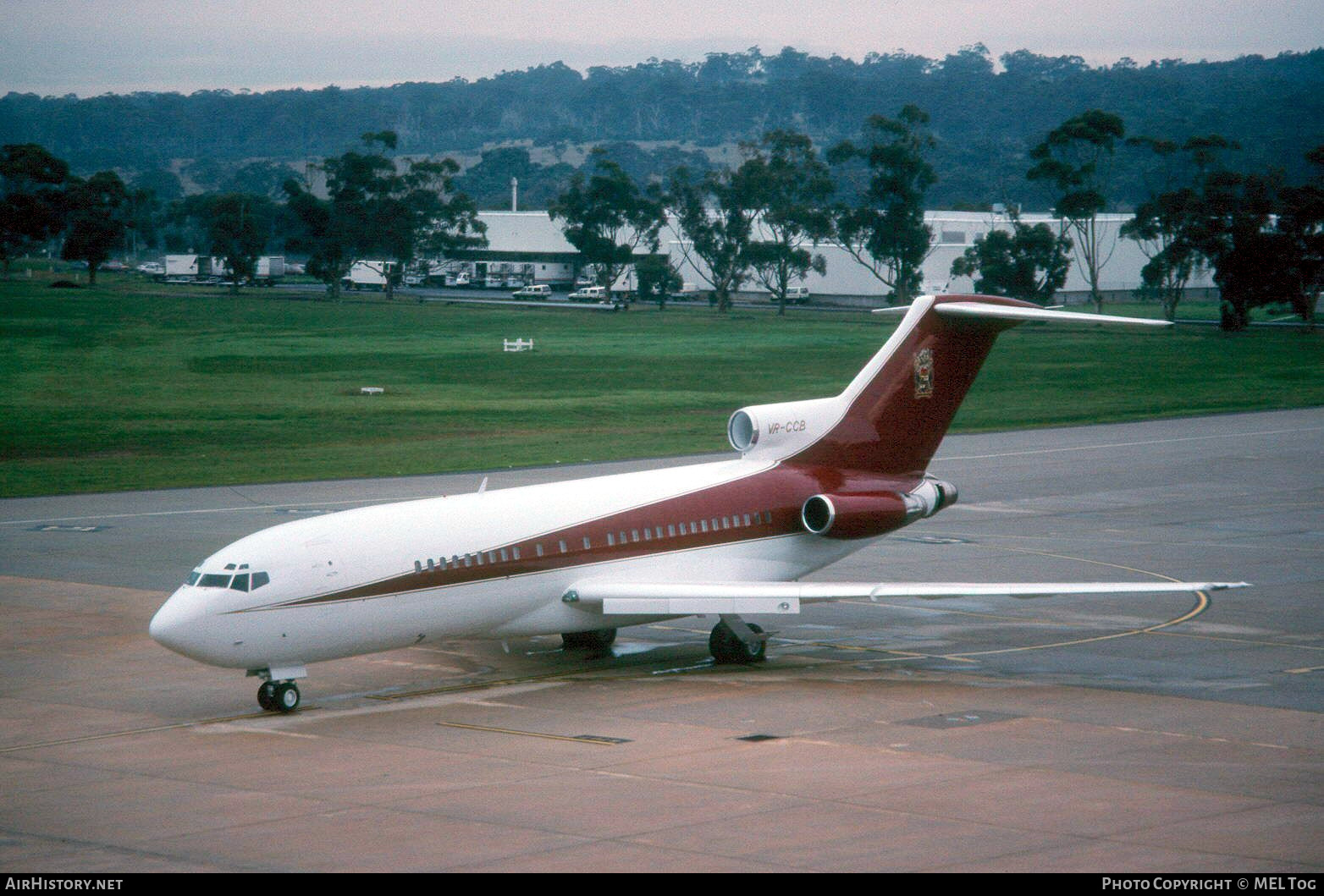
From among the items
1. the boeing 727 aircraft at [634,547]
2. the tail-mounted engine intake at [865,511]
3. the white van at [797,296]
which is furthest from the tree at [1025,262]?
the tail-mounted engine intake at [865,511]

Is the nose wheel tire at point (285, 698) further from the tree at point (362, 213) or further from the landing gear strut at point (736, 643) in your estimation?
the tree at point (362, 213)

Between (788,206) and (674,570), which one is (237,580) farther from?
(788,206)

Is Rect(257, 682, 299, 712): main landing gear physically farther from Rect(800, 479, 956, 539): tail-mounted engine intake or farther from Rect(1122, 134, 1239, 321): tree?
Rect(1122, 134, 1239, 321): tree

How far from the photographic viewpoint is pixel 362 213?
188 metres

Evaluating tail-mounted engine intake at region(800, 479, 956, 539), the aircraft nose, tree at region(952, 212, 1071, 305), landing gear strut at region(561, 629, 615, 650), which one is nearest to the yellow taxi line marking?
the aircraft nose

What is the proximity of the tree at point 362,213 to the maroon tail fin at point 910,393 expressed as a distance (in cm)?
15638

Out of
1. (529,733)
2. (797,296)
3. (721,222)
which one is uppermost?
(721,222)

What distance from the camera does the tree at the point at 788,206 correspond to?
168m

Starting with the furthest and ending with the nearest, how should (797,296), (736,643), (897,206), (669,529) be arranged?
(797,296)
(897,206)
(669,529)
(736,643)

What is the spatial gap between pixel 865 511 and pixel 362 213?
16625 cm

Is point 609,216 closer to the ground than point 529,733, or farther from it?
farther from it

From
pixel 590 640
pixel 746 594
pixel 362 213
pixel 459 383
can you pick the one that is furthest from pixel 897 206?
pixel 746 594

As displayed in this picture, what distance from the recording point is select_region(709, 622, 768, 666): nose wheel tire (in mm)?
28312

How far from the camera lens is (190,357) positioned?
10481 centimetres
